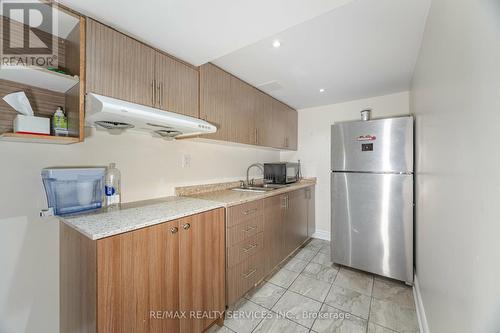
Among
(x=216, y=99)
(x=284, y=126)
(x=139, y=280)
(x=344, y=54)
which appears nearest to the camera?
(x=139, y=280)

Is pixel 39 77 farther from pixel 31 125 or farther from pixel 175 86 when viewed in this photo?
pixel 175 86

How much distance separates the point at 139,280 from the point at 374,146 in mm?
2407

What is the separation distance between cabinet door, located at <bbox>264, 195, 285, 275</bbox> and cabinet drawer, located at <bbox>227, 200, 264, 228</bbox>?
130 mm

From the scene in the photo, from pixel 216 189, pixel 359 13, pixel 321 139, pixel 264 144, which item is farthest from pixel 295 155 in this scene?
pixel 359 13

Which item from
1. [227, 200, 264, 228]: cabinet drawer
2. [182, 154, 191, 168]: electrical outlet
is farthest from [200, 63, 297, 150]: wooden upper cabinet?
[227, 200, 264, 228]: cabinet drawer

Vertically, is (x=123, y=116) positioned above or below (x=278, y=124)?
below

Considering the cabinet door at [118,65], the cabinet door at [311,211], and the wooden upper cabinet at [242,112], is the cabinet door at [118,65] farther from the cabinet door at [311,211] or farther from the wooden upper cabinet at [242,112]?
the cabinet door at [311,211]

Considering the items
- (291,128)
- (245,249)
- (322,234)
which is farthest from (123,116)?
(322,234)

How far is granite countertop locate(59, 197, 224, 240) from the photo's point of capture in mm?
975

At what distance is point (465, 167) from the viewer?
0.72 m

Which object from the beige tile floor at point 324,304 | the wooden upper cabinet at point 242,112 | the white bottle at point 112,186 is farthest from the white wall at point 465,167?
the white bottle at point 112,186

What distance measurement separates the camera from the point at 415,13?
1.28 metres

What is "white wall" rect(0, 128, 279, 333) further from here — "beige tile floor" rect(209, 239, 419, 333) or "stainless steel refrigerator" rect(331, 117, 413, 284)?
"stainless steel refrigerator" rect(331, 117, 413, 284)

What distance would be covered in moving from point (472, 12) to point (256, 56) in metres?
1.40
